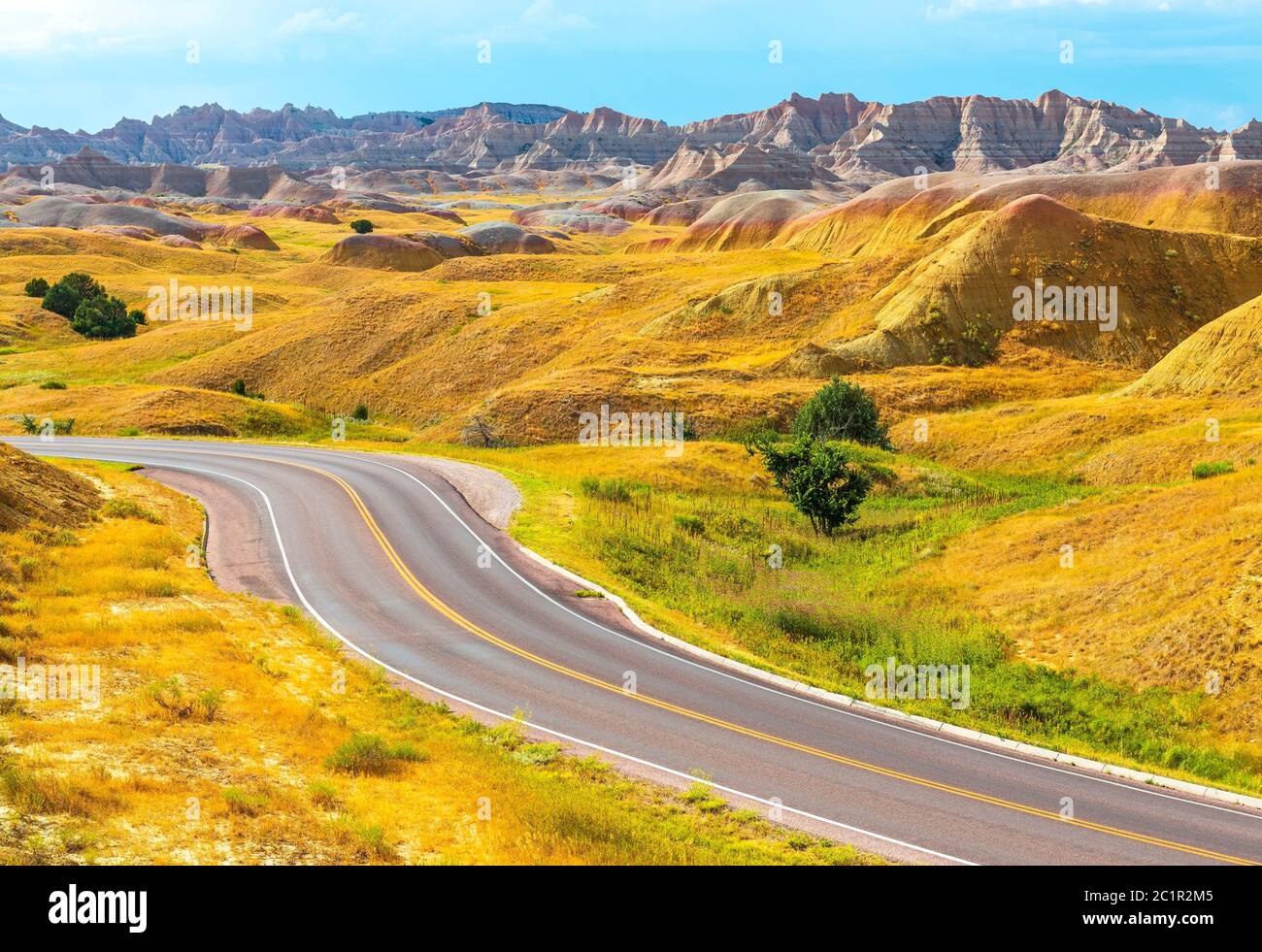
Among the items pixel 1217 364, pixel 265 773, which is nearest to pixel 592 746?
pixel 265 773

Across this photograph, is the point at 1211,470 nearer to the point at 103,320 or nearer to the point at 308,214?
the point at 103,320

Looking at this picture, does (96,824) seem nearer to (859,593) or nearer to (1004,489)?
(859,593)

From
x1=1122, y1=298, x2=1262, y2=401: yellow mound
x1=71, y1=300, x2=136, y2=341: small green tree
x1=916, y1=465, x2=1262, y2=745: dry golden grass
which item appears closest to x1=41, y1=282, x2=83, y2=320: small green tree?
x1=71, y1=300, x2=136, y2=341: small green tree

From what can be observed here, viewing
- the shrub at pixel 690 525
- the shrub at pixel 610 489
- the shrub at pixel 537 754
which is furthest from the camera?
the shrub at pixel 610 489

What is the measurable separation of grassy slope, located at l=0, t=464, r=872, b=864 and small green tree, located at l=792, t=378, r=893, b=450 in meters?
34.4

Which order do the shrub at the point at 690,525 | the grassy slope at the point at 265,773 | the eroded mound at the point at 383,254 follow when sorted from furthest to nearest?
1. the eroded mound at the point at 383,254
2. the shrub at the point at 690,525
3. the grassy slope at the point at 265,773

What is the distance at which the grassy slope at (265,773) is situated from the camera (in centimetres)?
1167

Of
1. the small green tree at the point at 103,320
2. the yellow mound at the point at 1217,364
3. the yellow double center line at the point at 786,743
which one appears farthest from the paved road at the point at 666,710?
the small green tree at the point at 103,320

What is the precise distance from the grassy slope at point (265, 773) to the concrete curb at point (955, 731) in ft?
21.3

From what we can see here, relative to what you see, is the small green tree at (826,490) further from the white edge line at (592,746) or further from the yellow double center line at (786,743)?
the white edge line at (592,746)

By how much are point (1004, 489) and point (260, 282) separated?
3974 inches
